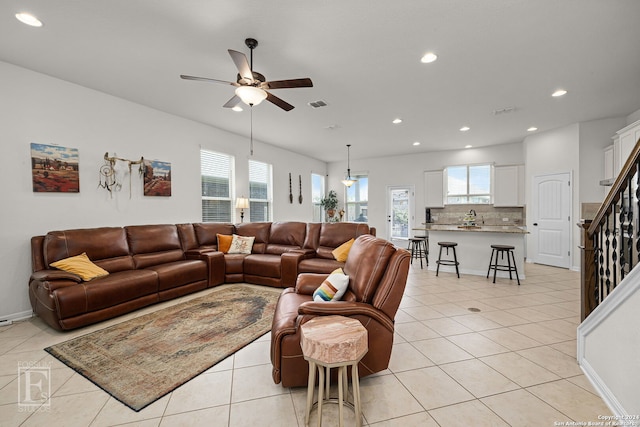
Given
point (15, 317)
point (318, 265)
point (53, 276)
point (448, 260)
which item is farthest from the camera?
point (448, 260)

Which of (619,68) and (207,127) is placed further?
(207,127)

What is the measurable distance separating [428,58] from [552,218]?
201 inches

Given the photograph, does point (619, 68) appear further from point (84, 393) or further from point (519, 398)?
point (84, 393)

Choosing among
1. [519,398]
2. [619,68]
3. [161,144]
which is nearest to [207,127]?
[161,144]

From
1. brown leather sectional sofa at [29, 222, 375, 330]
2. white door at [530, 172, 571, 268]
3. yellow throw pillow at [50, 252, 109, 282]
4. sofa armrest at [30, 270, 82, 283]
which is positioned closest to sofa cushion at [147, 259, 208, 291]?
brown leather sectional sofa at [29, 222, 375, 330]

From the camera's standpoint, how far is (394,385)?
1.93m

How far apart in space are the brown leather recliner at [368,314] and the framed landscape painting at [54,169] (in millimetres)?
3539

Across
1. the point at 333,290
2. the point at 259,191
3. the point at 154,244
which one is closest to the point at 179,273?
the point at 154,244

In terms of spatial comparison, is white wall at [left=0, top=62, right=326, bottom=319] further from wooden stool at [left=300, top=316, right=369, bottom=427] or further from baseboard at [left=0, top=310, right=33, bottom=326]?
wooden stool at [left=300, top=316, right=369, bottom=427]

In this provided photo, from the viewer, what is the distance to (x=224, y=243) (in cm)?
500

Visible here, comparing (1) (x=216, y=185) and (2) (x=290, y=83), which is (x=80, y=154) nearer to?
(1) (x=216, y=185)

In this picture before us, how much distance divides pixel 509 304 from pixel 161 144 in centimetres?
592

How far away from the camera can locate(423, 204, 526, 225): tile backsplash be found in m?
7.00

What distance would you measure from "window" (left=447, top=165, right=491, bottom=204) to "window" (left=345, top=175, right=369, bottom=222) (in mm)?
2549
